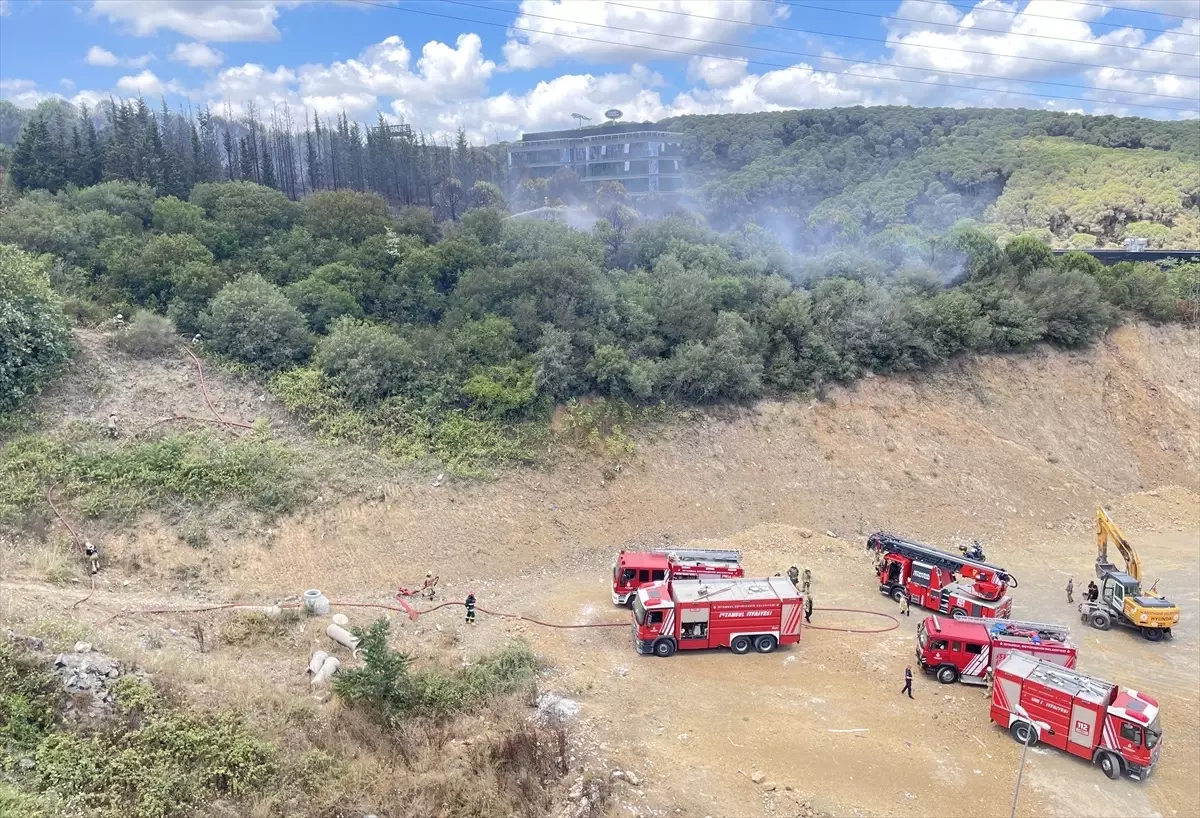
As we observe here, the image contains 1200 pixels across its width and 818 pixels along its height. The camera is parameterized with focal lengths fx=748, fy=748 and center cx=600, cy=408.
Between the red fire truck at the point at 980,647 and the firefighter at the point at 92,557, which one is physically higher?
the firefighter at the point at 92,557

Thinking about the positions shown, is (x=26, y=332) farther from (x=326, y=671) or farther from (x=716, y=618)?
(x=716, y=618)

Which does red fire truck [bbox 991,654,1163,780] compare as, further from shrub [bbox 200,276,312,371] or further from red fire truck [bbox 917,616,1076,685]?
shrub [bbox 200,276,312,371]

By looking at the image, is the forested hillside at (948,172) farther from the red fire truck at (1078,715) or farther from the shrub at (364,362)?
the red fire truck at (1078,715)

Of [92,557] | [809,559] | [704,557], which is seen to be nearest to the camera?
[92,557]

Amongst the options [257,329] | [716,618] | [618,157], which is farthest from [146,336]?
[618,157]

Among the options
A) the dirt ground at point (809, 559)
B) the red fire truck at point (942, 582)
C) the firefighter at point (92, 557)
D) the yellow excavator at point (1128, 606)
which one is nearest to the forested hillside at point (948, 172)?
Answer: the dirt ground at point (809, 559)

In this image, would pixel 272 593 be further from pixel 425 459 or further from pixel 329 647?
pixel 425 459

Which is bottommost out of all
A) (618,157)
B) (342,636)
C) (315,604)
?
(342,636)

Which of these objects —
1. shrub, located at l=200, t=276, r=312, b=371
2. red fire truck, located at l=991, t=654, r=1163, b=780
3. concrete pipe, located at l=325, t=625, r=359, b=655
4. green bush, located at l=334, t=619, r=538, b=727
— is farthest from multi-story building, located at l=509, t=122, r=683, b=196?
red fire truck, located at l=991, t=654, r=1163, b=780
